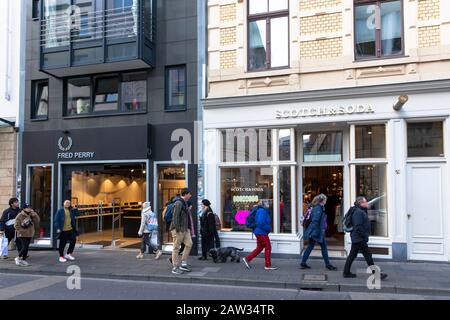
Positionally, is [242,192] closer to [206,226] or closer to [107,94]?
[206,226]

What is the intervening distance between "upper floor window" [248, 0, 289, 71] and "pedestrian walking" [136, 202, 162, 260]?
4.94 m

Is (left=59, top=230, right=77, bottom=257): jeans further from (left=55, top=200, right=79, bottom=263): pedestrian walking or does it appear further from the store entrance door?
the store entrance door

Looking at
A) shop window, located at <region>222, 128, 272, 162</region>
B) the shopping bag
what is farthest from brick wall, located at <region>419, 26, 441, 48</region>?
the shopping bag

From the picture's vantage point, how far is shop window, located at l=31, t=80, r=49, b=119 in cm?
1320

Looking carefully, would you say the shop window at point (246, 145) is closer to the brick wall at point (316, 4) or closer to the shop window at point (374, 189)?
the shop window at point (374, 189)

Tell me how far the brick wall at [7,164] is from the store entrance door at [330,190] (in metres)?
9.44

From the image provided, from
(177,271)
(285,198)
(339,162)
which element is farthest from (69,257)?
(339,162)

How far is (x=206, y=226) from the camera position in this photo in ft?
34.4

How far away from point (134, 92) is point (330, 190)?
6.75m

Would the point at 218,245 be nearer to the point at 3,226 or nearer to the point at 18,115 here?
the point at 3,226

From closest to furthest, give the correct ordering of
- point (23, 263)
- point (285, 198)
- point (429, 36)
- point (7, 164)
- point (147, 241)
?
point (429, 36)
point (23, 263)
point (285, 198)
point (147, 241)
point (7, 164)

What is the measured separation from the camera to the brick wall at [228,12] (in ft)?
37.4

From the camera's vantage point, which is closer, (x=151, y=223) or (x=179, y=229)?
(x=179, y=229)

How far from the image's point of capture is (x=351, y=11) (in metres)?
10.3
